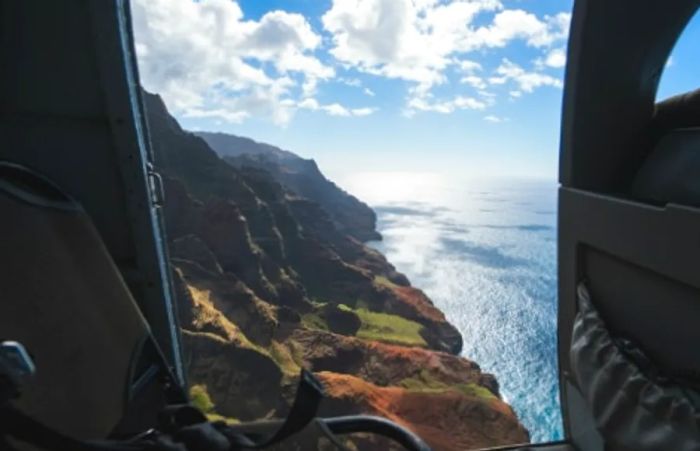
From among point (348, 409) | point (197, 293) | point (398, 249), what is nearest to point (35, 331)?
point (348, 409)

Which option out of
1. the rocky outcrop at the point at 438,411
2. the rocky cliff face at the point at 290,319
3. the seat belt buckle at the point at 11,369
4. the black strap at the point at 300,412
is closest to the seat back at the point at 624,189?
the black strap at the point at 300,412

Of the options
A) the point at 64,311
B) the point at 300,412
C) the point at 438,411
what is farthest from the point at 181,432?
the point at 438,411

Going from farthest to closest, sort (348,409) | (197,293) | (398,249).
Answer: (398,249)
(197,293)
(348,409)

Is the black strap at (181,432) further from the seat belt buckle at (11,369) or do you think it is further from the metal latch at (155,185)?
the metal latch at (155,185)

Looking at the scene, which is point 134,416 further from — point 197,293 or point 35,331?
point 197,293

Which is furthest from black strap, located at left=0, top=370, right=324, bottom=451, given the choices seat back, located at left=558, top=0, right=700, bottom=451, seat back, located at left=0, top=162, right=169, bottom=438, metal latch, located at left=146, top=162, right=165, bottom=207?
seat back, located at left=558, top=0, right=700, bottom=451

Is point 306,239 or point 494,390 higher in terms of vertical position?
point 306,239
